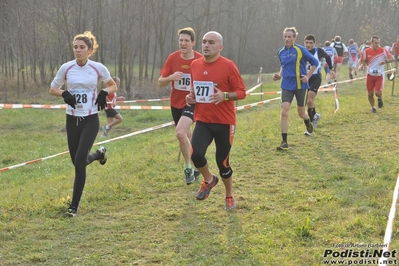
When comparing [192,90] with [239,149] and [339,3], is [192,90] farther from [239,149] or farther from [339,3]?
[339,3]

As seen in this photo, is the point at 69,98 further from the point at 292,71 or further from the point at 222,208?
the point at 292,71

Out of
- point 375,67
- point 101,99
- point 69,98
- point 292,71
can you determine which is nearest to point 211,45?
point 101,99

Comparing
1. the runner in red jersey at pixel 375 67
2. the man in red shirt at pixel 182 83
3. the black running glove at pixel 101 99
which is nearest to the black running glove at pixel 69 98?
the black running glove at pixel 101 99

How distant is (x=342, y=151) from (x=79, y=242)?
5.45 m

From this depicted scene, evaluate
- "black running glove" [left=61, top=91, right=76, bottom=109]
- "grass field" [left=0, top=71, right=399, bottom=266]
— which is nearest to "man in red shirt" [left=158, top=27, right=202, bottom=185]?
"grass field" [left=0, top=71, right=399, bottom=266]

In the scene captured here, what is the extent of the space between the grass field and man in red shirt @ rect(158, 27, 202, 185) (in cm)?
57

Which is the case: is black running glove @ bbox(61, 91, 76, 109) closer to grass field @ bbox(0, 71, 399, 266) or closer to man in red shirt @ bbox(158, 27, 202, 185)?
grass field @ bbox(0, 71, 399, 266)

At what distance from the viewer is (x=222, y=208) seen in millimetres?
5953

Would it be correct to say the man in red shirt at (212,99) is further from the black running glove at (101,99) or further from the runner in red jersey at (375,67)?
the runner in red jersey at (375,67)

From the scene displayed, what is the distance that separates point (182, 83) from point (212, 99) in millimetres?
1598

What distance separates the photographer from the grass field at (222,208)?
4.61 metres

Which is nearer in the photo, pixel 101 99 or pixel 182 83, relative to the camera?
pixel 101 99

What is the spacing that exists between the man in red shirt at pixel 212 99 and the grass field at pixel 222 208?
31.4 inches

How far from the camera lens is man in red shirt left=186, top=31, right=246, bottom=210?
5566mm
